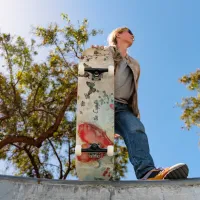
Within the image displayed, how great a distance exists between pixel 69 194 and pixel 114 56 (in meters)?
1.72

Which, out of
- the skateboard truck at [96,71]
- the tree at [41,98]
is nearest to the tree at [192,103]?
the tree at [41,98]

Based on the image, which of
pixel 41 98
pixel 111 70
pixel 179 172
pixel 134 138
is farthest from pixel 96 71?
pixel 41 98

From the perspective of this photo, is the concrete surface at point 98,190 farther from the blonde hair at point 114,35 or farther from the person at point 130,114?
the blonde hair at point 114,35

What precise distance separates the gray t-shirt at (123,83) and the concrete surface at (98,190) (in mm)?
1238

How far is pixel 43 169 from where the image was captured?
29.5ft

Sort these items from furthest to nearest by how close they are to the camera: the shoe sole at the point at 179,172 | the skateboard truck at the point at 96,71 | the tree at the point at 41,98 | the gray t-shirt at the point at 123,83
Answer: the tree at the point at 41,98 → the gray t-shirt at the point at 123,83 → the skateboard truck at the point at 96,71 → the shoe sole at the point at 179,172

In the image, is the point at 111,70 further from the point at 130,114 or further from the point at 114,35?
the point at 114,35

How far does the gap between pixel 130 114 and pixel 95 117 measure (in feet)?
1.38

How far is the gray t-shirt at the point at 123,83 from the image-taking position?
3318 mm

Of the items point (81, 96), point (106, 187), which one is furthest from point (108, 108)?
point (106, 187)

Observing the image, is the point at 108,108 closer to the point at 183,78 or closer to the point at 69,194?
the point at 69,194

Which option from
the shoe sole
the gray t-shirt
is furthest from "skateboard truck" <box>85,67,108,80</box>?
the shoe sole

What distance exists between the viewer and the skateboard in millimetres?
2746

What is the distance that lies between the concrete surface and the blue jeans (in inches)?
23.5
